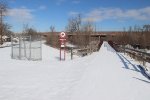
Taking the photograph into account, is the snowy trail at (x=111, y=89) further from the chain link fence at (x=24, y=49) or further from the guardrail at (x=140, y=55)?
the chain link fence at (x=24, y=49)

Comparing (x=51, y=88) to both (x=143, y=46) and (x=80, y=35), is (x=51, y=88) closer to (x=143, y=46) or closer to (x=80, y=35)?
(x=80, y=35)

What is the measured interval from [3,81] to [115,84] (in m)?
5.23

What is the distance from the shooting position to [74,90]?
11109mm

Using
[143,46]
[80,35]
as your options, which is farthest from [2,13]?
[143,46]

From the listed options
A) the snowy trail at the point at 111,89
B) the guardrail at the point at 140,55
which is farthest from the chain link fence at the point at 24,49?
the snowy trail at the point at 111,89

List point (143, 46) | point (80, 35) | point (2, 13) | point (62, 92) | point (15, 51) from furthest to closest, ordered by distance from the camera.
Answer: point (143, 46)
point (2, 13)
point (80, 35)
point (15, 51)
point (62, 92)

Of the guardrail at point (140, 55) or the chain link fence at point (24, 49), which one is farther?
the chain link fence at point (24, 49)

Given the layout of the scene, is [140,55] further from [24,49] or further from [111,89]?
[111,89]

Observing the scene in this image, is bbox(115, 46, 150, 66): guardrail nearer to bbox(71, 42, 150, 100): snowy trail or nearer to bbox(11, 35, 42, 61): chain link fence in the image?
bbox(71, 42, 150, 100): snowy trail

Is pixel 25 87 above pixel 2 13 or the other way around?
the other way around

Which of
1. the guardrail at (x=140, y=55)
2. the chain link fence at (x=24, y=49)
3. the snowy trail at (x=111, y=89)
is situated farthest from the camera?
the chain link fence at (x=24, y=49)

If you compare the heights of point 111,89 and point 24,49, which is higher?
point 24,49

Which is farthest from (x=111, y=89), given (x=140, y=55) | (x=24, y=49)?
(x=140, y=55)

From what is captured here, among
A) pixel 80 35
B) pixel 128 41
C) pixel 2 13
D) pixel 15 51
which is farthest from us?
pixel 128 41
